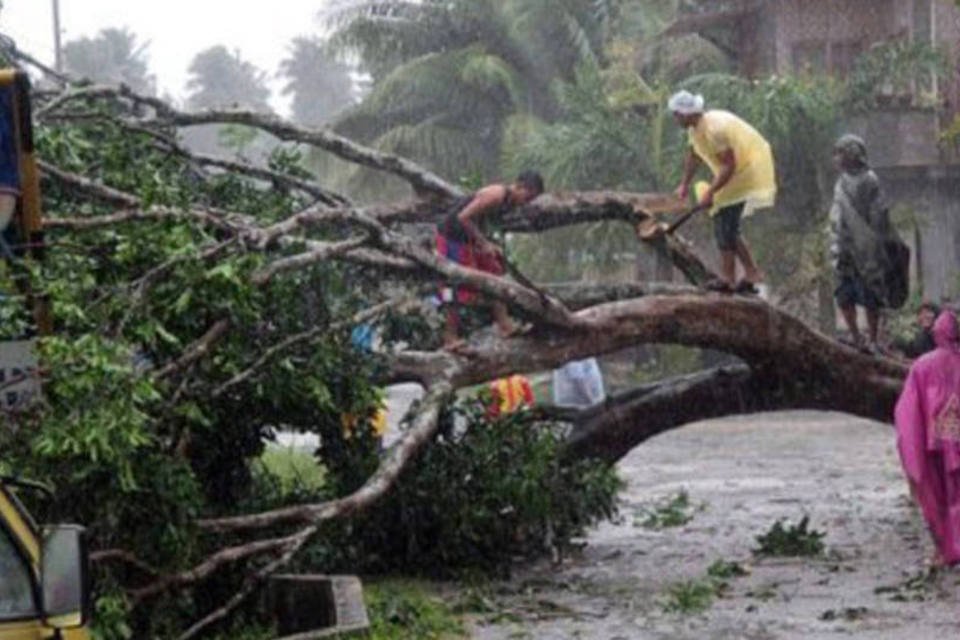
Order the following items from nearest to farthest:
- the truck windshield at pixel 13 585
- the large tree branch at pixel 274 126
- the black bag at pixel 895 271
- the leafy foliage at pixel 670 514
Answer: the truck windshield at pixel 13 585, the large tree branch at pixel 274 126, the black bag at pixel 895 271, the leafy foliage at pixel 670 514

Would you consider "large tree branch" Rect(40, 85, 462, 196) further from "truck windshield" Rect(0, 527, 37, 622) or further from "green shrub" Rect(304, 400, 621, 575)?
"truck windshield" Rect(0, 527, 37, 622)

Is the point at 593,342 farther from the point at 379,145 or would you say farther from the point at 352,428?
the point at 379,145

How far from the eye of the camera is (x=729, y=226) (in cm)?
1404

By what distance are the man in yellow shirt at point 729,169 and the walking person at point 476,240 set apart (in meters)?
1.22

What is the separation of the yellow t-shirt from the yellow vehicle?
358 inches

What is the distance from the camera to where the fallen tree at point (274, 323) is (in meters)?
9.62

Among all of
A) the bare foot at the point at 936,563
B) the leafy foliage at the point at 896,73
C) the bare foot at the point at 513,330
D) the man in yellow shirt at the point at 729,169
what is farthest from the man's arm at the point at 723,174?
the leafy foliage at the point at 896,73

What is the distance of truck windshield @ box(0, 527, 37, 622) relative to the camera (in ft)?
16.7

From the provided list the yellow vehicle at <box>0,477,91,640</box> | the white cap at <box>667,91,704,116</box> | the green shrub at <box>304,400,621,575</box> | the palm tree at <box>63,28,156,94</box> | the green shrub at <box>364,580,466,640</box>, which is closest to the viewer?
the yellow vehicle at <box>0,477,91,640</box>

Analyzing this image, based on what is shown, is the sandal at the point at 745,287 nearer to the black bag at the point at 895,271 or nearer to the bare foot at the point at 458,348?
the black bag at the point at 895,271

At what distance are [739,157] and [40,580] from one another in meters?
9.48

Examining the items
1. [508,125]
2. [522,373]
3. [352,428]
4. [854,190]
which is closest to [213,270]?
[352,428]

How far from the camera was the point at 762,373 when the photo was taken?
1436 centimetres

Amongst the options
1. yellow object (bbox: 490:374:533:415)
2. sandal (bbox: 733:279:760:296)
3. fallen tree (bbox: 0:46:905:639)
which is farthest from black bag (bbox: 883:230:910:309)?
yellow object (bbox: 490:374:533:415)
